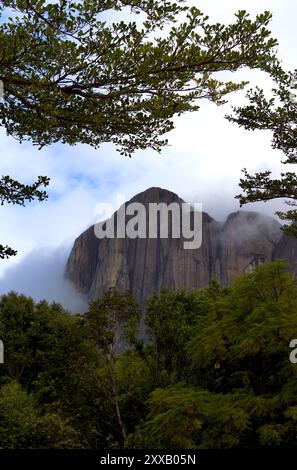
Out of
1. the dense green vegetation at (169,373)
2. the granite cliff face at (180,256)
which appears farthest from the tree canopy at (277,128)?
the granite cliff face at (180,256)

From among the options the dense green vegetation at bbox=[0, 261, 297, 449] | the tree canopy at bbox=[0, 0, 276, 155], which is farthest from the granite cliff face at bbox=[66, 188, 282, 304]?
the tree canopy at bbox=[0, 0, 276, 155]

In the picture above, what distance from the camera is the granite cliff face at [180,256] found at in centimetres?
8312

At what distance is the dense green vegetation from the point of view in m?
9.14

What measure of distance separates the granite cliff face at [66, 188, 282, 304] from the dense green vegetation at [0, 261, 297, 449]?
188 feet

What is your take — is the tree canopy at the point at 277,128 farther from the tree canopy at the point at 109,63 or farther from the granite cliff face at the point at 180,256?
the granite cliff face at the point at 180,256

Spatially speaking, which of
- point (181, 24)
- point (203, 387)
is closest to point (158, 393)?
point (203, 387)

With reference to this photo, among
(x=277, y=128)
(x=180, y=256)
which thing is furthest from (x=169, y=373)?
(x=180, y=256)

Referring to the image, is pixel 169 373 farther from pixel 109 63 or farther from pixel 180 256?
pixel 180 256

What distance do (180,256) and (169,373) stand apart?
217 feet

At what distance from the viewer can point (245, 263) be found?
273 feet

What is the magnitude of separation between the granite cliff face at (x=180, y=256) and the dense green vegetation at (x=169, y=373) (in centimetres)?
5722

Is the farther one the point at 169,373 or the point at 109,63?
the point at 169,373

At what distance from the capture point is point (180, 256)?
8381cm

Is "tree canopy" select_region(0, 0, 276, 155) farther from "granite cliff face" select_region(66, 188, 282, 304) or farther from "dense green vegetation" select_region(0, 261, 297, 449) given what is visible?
"granite cliff face" select_region(66, 188, 282, 304)
